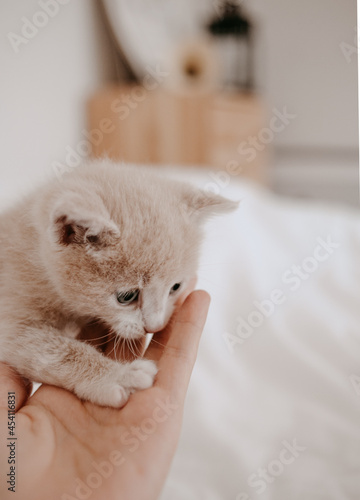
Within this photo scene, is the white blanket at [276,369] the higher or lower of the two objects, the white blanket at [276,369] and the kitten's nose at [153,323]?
the lower

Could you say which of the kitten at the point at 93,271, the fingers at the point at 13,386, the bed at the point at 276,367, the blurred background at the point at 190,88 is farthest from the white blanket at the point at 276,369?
the blurred background at the point at 190,88

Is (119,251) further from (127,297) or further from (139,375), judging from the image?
(139,375)

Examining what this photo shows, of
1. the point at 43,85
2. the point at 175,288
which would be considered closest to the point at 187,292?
the point at 175,288

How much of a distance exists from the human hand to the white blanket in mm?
247

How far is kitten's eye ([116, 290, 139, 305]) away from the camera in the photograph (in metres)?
1.04

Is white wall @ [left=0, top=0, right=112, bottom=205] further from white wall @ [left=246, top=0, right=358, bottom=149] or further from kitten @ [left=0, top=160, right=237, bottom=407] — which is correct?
white wall @ [left=246, top=0, right=358, bottom=149]

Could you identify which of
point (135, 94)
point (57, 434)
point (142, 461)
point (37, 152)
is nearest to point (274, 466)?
point (142, 461)

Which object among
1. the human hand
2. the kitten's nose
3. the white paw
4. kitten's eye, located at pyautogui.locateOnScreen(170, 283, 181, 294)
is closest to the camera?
the human hand

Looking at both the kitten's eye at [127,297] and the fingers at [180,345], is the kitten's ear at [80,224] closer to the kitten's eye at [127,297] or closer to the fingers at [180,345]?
the kitten's eye at [127,297]

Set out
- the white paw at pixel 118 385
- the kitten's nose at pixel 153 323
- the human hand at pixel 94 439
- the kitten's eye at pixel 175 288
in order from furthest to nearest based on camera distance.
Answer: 1. the kitten's eye at pixel 175 288
2. the kitten's nose at pixel 153 323
3. the white paw at pixel 118 385
4. the human hand at pixel 94 439

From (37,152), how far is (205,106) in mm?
1771

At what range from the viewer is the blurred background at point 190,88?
2.18 m

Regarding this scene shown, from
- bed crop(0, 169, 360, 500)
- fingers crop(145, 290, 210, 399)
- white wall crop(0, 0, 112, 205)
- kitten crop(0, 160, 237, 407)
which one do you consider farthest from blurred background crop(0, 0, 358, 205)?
fingers crop(145, 290, 210, 399)

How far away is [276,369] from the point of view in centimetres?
150
